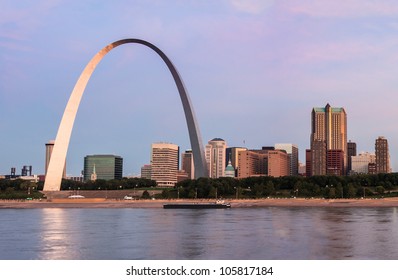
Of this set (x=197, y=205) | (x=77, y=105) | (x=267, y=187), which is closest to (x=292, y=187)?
(x=267, y=187)

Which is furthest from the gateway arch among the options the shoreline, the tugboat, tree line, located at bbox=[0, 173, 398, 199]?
the tugboat

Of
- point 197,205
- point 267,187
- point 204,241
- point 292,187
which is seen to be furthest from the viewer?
point 292,187

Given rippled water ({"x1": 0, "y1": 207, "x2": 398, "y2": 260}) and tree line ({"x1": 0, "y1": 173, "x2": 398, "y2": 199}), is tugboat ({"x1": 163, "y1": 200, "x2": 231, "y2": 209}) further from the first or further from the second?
rippled water ({"x1": 0, "y1": 207, "x2": 398, "y2": 260})

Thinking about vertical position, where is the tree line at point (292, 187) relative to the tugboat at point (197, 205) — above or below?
above

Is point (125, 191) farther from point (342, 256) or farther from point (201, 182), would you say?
point (342, 256)

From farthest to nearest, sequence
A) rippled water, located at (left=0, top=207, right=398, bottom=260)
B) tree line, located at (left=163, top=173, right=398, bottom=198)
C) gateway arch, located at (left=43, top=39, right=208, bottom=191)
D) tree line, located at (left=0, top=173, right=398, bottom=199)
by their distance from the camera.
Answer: tree line, located at (left=0, top=173, right=398, bottom=199)
tree line, located at (left=163, top=173, right=398, bottom=198)
gateway arch, located at (left=43, top=39, right=208, bottom=191)
rippled water, located at (left=0, top=207, right=398, bottom=260)

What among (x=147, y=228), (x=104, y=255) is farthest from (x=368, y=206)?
(x=104, y=255)

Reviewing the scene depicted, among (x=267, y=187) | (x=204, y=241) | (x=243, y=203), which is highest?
(x=267, y=187)

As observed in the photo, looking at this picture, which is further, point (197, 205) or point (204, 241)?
point (197, 205)

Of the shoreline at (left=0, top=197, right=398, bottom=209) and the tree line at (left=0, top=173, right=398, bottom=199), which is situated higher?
the tree line at (left=0, top=173, right=398, bottom=199)

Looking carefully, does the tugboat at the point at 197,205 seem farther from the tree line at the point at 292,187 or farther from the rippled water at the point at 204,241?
the rippled water at the point at 204,241

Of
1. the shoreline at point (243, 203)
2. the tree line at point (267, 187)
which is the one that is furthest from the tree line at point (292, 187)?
the shoreline at point (243, 203)

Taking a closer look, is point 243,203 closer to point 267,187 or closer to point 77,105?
point 267,187
